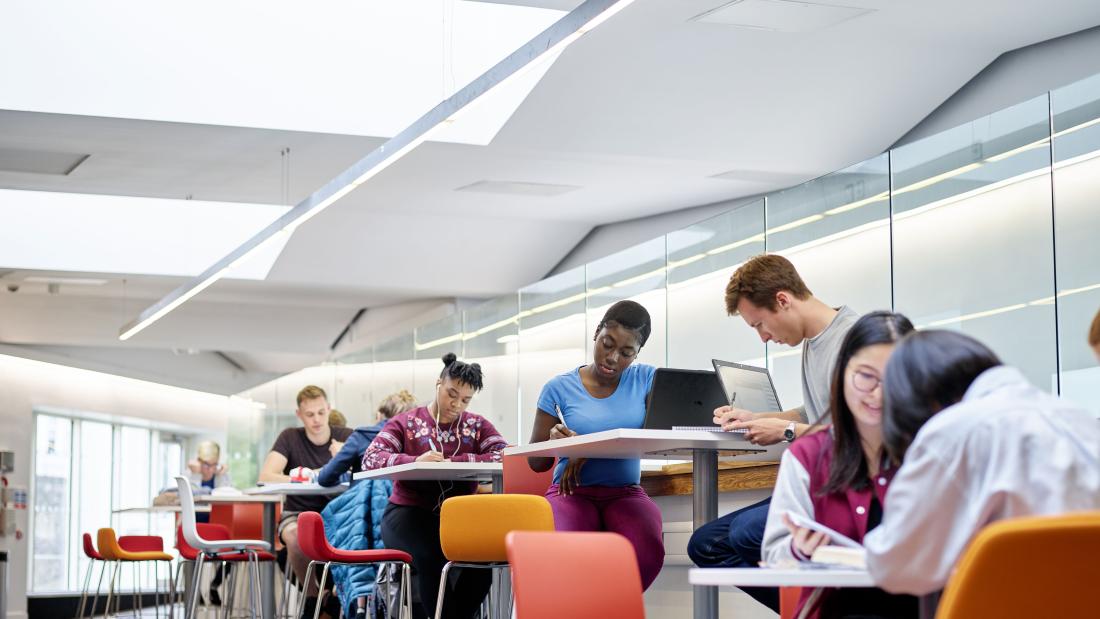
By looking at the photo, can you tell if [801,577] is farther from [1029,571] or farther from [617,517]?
[617,517]

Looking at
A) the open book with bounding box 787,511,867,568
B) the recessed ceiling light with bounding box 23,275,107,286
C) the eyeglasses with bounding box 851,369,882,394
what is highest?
the recessed ceiling light with bounding box 23,275,107,286

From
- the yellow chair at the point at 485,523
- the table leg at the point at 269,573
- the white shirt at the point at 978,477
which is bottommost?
the table leg at the point at 269,573

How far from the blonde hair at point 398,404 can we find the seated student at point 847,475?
515 cm

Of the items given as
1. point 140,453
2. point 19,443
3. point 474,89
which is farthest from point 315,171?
point 140,453

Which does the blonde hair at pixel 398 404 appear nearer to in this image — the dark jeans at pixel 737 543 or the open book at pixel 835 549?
the dark jeans at pixel 737 543

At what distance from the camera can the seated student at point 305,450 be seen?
7.60 metres

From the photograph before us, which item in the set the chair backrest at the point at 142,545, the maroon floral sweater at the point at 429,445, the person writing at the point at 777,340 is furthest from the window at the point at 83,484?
the person writing at the point at 777,340

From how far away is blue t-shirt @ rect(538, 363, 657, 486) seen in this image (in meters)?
4.75

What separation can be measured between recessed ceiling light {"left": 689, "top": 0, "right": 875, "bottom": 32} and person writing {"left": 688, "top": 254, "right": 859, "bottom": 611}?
10.9 ft

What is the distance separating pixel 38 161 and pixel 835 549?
28.3 ft

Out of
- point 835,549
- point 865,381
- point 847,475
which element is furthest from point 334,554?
point 835,549

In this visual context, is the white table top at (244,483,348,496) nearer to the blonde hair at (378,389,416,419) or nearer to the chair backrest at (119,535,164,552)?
the blonde hair at (378,389,416,419)

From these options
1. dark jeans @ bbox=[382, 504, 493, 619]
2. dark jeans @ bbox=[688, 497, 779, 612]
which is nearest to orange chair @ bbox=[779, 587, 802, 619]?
dark jeans @ bbox=[688, 497, 779, 612]

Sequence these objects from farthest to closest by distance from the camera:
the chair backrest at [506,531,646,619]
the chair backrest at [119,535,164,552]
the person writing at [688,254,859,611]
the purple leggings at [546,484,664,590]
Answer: the chair backrest at [119,535,164,552], the purple leggings at [546,484,664,590], the person writing at [688,254,859,611], the chair backrest at [506,531,646,619]
